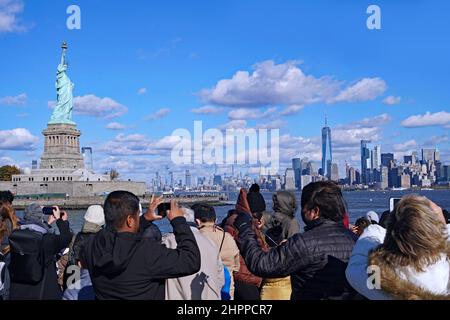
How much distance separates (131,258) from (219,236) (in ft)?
5.05

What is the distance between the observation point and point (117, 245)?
11.2 ft

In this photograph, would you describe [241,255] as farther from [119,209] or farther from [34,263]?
[34,263]

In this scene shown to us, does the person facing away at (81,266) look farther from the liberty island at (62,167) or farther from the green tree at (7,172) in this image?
the green tree at (7,172)

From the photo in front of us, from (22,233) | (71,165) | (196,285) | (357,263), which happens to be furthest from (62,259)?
(71,165)

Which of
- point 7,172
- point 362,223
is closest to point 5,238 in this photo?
point 362,223

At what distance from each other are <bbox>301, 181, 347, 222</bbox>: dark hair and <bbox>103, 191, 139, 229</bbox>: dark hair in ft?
3.91

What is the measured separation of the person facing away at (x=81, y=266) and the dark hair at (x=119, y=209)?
74cm

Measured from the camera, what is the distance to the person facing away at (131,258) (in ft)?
11.2

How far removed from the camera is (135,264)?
3.43 m

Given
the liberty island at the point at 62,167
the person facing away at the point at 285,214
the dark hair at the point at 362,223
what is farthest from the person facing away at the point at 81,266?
the liberty island at the point at 62,167

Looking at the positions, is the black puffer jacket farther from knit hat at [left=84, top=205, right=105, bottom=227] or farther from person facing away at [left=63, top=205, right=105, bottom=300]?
knit hat at [left=84, top=205, right=105, bottom=227]

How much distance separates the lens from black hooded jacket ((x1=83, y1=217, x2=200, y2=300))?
3414 mm
